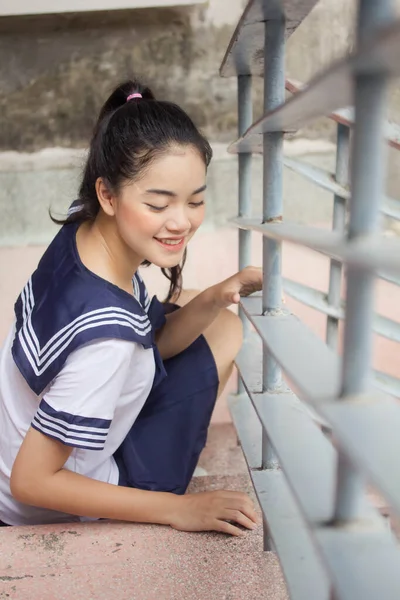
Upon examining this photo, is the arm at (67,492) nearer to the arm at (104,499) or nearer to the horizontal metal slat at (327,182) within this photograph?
the arm at (104,499)

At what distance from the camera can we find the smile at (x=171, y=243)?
107 cm

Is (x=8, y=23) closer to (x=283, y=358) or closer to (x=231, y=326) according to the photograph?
(x=231, y=326)

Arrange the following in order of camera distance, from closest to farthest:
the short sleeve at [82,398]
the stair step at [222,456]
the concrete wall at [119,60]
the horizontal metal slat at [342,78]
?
1. the horizontal metal slat at [342,78]
2. the short sleeve at [82,398]
3. the stair step at [222,456]
4. the concrete wall at [119,60]

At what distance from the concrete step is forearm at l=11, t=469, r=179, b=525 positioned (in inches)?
1.0

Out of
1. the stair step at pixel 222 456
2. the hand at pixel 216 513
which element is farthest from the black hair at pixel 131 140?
the stair step at pixel 222 456

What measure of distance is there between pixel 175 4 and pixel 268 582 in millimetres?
1658

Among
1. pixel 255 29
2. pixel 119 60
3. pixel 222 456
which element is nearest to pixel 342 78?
pixel 255 29

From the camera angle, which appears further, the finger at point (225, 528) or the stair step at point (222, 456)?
the stair step at point (222, 456)

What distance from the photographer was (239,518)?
0.99 meters

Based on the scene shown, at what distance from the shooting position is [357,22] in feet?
1.37

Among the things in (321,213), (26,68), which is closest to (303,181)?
(321,213)

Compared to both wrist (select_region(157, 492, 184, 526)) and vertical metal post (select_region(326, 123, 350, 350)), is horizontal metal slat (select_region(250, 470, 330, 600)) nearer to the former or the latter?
wrist (select_region(157, 492, 184, 526))

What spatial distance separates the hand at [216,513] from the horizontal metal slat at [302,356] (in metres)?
0.32

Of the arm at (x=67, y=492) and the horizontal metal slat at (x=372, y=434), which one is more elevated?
the horizontal metal slat at (x=372, y=434)
